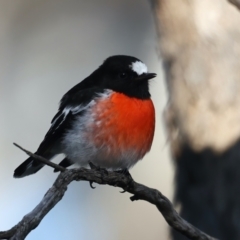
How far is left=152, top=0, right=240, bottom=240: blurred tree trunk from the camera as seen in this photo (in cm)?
152

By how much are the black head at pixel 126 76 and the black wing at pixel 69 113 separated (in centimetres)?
4

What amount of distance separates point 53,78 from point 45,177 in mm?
353

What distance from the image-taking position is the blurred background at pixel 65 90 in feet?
5.15

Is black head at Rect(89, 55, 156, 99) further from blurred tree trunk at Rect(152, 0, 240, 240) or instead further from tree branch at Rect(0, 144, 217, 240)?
blurred tree trunk at Rect(152, 0, 240, 240)

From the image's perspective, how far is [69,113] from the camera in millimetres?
1160

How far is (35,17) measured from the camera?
1651 mm

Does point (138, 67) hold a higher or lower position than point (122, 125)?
higher

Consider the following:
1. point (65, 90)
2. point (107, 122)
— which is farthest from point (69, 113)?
point (65, 90)

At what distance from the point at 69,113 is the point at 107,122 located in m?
0.12

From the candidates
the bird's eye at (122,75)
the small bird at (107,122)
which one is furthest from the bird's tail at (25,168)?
the bird's eye at (122,75)

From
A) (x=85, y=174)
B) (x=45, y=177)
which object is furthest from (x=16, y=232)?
(x=45, y=177)

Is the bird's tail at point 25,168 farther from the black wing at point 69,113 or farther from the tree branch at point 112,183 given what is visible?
the tree branch at point 112,183

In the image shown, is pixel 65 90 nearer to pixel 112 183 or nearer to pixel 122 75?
pixel 122 75

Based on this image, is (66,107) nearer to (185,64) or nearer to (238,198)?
(185,64)
